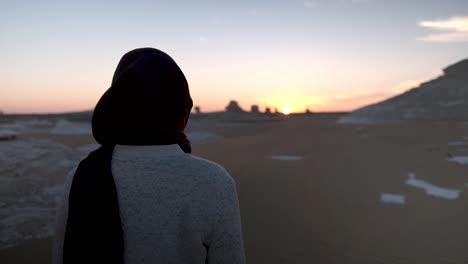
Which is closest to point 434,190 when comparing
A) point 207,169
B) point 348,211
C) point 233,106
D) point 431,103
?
point 348,211

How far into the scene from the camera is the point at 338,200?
8.36 m

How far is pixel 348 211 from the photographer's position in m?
7.54

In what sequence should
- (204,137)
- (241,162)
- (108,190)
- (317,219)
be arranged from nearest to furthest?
(108,190) < (317,219) < (241,162) < (204,137)

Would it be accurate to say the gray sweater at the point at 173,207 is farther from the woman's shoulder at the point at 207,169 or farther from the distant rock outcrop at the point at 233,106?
the distant rock outcrop at the point at 233,106

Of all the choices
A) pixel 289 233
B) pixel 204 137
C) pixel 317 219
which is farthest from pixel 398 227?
pixel 204 137

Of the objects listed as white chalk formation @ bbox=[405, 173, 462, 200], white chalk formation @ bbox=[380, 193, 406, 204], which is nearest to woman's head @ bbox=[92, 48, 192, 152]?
white chalk formation @ bbox=[380, 193, 406, 204]

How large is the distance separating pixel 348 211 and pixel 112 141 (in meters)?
7.07

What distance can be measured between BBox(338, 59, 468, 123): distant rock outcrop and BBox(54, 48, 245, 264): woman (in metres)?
30.0

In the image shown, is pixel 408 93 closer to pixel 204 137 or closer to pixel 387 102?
pixel 387 102

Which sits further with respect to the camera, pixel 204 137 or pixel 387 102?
pixel 387 102

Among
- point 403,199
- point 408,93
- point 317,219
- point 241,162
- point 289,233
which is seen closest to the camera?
point 289,233

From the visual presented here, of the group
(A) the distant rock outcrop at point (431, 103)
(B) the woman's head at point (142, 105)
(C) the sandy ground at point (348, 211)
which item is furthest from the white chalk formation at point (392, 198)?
(A) the distant rock outcrop at point (431, 103)

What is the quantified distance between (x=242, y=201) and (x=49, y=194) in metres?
4.45

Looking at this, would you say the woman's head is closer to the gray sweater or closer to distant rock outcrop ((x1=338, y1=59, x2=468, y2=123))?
the gray sweater
